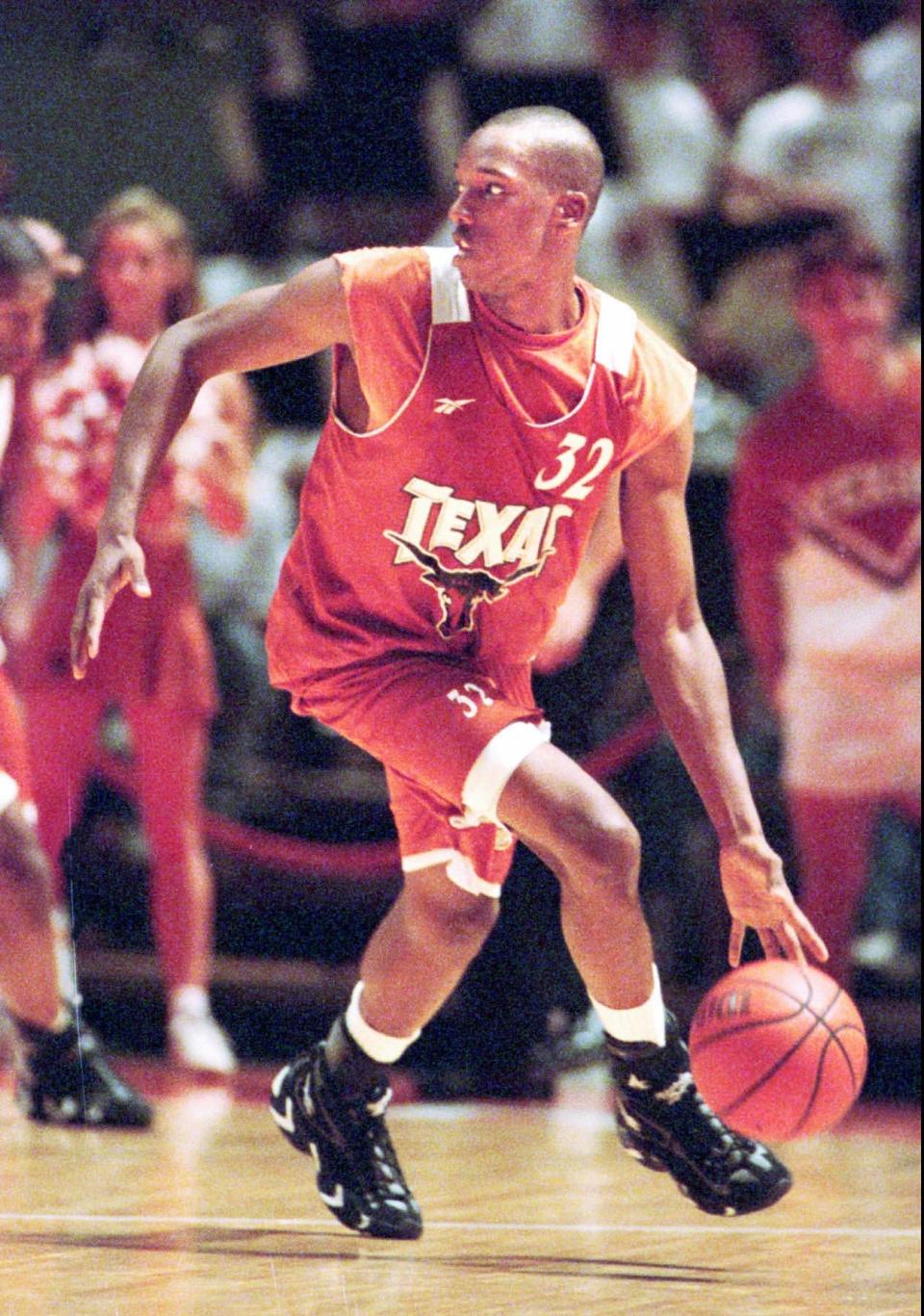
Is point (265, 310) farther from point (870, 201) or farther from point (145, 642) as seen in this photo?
point (870, 201)

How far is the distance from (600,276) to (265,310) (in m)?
4.42

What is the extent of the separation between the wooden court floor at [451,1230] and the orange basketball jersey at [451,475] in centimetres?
105

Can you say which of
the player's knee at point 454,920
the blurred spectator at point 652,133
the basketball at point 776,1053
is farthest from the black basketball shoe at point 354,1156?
the blurred spectator at point 652,133

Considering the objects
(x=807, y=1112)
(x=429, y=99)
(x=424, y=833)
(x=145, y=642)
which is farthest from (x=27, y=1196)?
(x=429, y=99)

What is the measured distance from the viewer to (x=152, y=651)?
21.9 ft

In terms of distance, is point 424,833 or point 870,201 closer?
point 424,833

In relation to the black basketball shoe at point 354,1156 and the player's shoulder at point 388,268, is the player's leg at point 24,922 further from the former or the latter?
the player's shoulder at point 388,268

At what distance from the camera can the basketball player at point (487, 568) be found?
399 centimetres

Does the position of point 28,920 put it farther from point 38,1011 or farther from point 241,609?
point 241,609

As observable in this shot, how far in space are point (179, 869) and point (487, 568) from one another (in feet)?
8.91

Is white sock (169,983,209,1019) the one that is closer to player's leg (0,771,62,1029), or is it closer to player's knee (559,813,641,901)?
player's leg (0,771,62,1029)

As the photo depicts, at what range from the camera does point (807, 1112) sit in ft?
13.4

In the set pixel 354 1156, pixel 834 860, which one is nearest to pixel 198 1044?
pixel 834 860

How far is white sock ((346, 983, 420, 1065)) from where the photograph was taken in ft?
14.7
